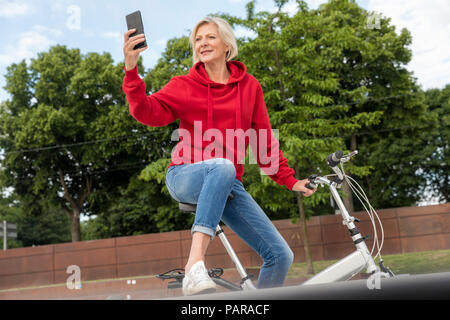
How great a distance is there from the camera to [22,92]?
21.7 m

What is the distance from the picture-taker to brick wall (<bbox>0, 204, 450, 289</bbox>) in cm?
1374

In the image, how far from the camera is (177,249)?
51.1 feet

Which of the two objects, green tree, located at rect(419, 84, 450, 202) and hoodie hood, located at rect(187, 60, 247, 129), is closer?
hoodie hood, located at rect(187, 60, 247, 129)

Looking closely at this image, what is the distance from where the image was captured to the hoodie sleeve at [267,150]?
213cm

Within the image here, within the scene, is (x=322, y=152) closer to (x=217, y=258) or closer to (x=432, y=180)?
(x=217, y=258)

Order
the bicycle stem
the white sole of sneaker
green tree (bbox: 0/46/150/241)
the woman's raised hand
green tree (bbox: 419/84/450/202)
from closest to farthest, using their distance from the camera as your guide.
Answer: the white sole of sneaker
the woman's raised hand
the bicycle stem
green tree (bbox: 0/46/150/241)
green tree (bbox: 419/84/450/202)

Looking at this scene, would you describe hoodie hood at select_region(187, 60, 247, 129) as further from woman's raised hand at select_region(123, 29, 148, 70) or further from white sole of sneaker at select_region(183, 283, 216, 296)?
white sole of sneaker at select_region(183, 283, 216, 296)

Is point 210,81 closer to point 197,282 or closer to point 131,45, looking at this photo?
point 131,45

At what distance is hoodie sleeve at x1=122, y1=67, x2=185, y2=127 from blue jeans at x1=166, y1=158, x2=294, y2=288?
223 mm

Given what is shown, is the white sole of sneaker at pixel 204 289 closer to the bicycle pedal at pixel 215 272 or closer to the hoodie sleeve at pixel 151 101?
the bicycle pedal at pixel 215 272

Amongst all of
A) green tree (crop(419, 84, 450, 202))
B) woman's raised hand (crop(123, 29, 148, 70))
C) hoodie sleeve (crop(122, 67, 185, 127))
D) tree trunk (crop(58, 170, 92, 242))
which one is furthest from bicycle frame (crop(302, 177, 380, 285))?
green tree (crop(419, 84, 450, 202))

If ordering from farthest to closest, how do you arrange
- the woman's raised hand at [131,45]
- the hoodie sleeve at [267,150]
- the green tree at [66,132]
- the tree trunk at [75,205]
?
1. the tree trunk at [75,205]
2. the green tree at [66,132]
3. the hoodie sleeve at [267,150]
4. the woman's raised hand at [131,45]

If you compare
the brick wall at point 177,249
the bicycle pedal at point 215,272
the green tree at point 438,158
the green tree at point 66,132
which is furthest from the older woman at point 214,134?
the green tree at point 438,158

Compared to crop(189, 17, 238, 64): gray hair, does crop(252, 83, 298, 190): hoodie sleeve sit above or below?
below
